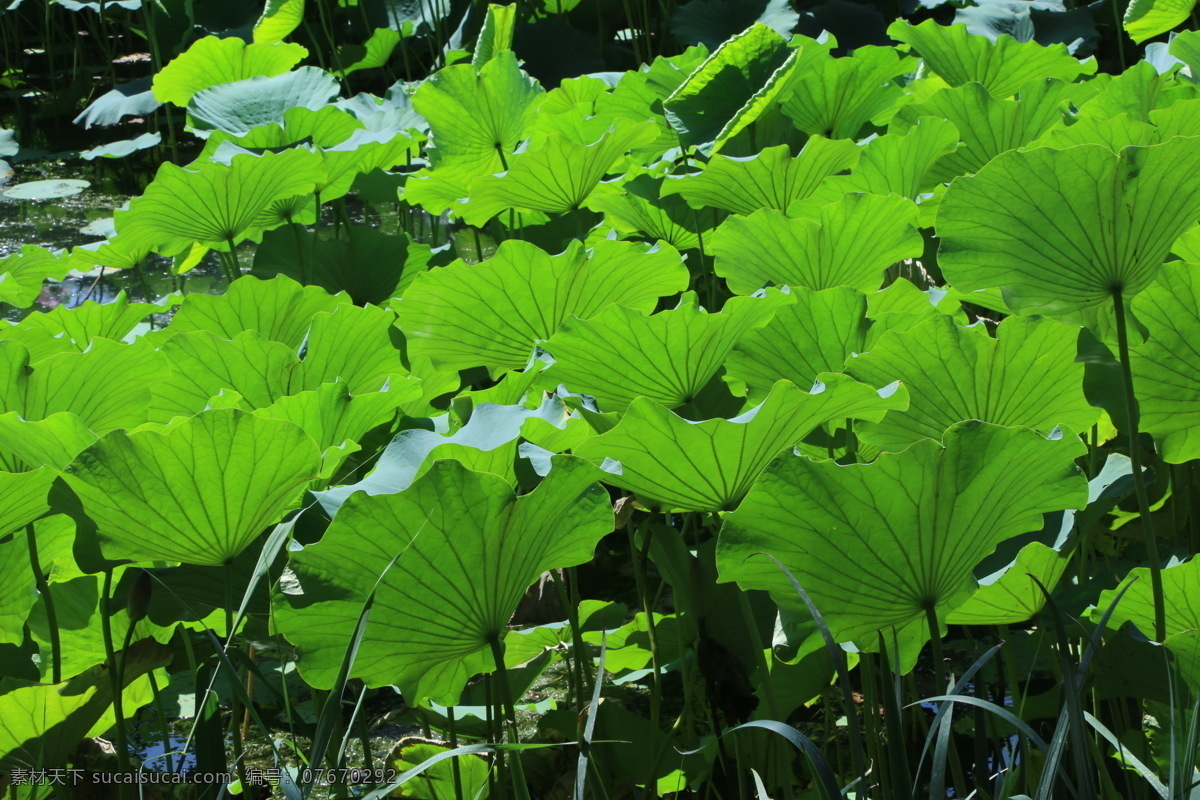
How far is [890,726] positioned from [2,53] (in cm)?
674

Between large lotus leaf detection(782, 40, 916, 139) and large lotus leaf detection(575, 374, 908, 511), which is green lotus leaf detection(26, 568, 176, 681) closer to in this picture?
large lotus leaf detection(575, 374, 908, 511)

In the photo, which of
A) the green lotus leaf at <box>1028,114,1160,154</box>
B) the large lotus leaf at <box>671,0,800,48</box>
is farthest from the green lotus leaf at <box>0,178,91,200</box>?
the green lotus leaf at <box>1028,114,1160,154</box>

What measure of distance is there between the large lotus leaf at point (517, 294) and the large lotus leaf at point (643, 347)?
0.47 feet

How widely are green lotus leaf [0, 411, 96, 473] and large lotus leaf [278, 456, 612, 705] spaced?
0.26 metres

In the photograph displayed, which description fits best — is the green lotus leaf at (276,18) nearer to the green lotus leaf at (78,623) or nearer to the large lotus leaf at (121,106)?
the large lotus leaf at (121,106)

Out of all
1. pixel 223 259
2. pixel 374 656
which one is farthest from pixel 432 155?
pixel 374 656

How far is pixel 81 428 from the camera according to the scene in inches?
33.3

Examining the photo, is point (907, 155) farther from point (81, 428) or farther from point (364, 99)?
point (364, 99)

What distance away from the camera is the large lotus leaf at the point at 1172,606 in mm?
751

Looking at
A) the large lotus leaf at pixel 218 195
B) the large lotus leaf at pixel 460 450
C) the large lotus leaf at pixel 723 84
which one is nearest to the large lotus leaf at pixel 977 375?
the large lotus leaf at pixel 460 450

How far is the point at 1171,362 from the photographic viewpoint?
2.80 ft

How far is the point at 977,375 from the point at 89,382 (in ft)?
2.52

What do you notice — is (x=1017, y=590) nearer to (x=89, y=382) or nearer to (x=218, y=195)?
(x=89, y=382)

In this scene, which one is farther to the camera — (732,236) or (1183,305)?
(732,236)
